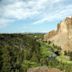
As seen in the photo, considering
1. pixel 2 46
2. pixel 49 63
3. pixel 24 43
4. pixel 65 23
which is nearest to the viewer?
pixel 49 63

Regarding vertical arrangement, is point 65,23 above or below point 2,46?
above

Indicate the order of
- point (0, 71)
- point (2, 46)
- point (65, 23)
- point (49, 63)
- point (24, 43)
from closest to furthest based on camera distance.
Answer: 1. point (0, 71)
2. point (49, 63)
3. point (2, 46)
4. point (65, 23)
5. point (24, 43)

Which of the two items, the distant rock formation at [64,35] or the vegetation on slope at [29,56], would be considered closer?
the vegetation on slope at [29,56]

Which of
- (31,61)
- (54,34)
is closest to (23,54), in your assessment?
(31,61)

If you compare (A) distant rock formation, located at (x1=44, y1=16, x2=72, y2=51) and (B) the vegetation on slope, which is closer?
(B) the vegetation on slope

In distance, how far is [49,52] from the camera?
447 feet

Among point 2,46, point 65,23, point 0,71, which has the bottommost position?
point 0,71

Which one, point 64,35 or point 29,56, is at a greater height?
point 64,35

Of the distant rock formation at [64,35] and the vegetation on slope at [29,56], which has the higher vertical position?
the distant rock formation at [64,35]

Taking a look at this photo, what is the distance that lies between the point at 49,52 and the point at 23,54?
16.6 metres

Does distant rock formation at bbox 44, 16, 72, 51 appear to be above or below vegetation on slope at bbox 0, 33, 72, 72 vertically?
above

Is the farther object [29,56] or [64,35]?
[64,35]

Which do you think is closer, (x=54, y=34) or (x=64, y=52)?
(x=64, y=52)

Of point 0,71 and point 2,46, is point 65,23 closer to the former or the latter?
point 2,46
